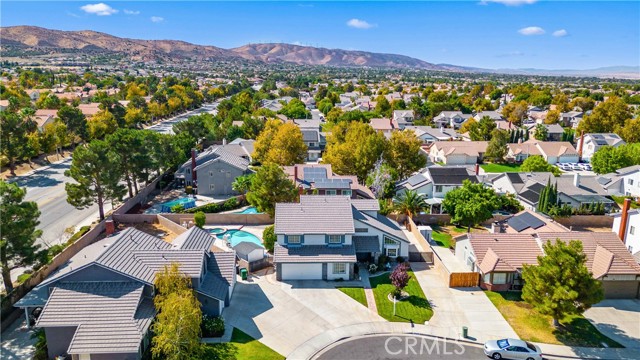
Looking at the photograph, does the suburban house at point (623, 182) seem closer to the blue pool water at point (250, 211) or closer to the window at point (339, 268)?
the window at point (339, 268)

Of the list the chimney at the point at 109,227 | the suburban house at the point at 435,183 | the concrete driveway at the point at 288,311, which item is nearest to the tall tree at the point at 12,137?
the chimney at the point at 109,227

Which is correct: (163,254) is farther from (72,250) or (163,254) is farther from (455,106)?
(455,106)

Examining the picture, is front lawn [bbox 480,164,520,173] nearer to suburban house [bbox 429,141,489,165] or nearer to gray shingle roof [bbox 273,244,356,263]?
suburban house [bbox 429,141,489,165]

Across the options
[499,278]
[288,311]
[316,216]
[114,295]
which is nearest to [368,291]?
[288,311]

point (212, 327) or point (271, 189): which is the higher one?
point (271, 189)

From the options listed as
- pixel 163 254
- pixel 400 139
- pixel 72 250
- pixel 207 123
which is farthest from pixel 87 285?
pixel 207 123

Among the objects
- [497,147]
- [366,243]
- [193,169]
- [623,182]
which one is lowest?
[366,243]

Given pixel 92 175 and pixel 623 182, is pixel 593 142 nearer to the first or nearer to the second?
pixel 623 182

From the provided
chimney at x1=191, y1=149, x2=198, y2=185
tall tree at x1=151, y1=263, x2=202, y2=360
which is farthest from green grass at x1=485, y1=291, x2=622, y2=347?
chimney at x1=191, y1=149, x2=198, y2=185
